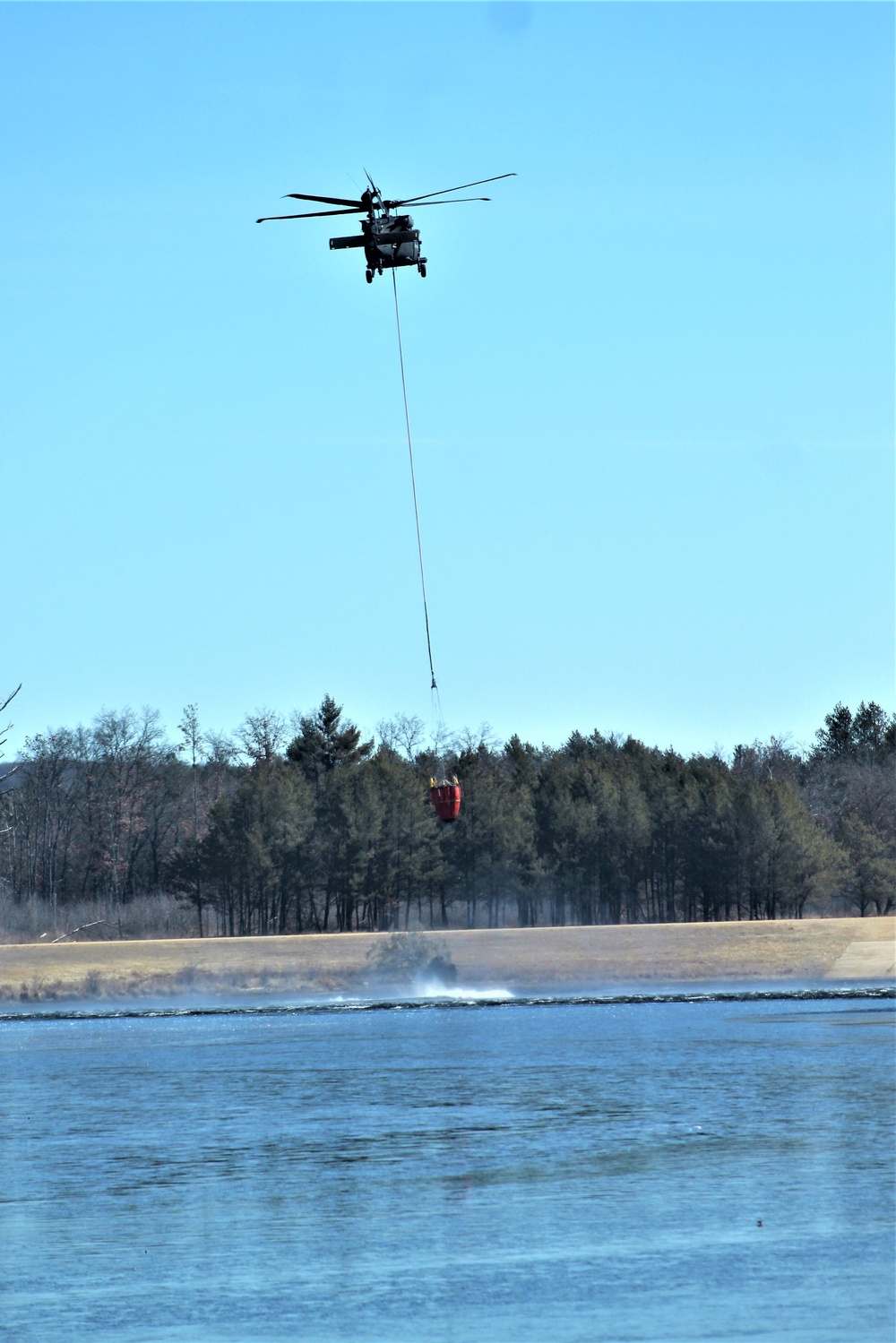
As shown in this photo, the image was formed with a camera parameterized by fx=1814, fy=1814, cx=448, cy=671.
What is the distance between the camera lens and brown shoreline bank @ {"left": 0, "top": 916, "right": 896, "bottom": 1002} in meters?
75.4

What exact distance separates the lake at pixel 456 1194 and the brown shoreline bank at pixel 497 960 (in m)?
29.6

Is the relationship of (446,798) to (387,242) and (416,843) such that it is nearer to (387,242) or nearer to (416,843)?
(387,242)

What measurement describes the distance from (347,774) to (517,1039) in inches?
2283

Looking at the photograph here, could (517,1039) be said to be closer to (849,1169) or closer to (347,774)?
(849,1169)

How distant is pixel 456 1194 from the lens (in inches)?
936

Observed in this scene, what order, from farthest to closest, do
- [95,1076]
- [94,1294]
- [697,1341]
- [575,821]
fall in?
1. [575,821]
2. [95,1076]
3. [94,1294]
4. [697,1341]

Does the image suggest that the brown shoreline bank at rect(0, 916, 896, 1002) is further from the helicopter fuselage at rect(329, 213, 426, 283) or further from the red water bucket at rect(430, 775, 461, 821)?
the helicopter fuselage at rect(329, 213, 426, 283)

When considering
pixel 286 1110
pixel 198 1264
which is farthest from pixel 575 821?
pixel 198 1264

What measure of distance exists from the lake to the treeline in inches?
2285

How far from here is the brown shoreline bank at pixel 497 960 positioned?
247 feet

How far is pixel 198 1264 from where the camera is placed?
19.8 metres

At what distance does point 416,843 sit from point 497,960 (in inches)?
1065

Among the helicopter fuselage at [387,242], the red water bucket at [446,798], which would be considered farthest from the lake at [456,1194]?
the helicopter fuselage at [387,242]

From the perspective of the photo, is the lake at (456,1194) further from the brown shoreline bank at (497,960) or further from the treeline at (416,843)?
the treeline at (416,843)
